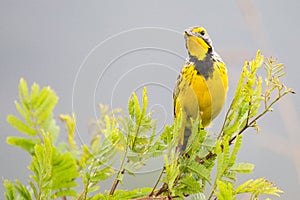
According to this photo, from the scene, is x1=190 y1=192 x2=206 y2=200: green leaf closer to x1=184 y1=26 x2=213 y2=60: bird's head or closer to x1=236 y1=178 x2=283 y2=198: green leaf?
x1=236 y1=178 x2=283 y2=198: green leaf

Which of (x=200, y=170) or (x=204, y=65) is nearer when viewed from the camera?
(x=200, y=170)

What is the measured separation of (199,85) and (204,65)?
0.09 metres

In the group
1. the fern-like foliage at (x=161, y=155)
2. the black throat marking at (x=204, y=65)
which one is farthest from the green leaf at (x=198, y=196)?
the black throat marking at (x=204, y=65)

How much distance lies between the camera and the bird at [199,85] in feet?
2.28

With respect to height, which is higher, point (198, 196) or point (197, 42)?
point (197, 42)

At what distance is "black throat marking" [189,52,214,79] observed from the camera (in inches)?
36.5

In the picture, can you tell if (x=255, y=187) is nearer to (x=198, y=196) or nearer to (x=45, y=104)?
(x=198, y=196)

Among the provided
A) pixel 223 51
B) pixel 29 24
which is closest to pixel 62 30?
pixel 29 24

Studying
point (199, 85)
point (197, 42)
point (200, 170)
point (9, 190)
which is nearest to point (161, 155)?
point (200, 170)

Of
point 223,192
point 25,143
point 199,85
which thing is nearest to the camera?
point 223,192

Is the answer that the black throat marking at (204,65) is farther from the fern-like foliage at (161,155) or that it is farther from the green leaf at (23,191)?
the green leaf at (23,191)

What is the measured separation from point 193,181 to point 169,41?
137 millimetres

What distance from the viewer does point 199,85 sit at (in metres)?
0.88

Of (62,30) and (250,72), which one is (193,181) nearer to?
(250,72)
